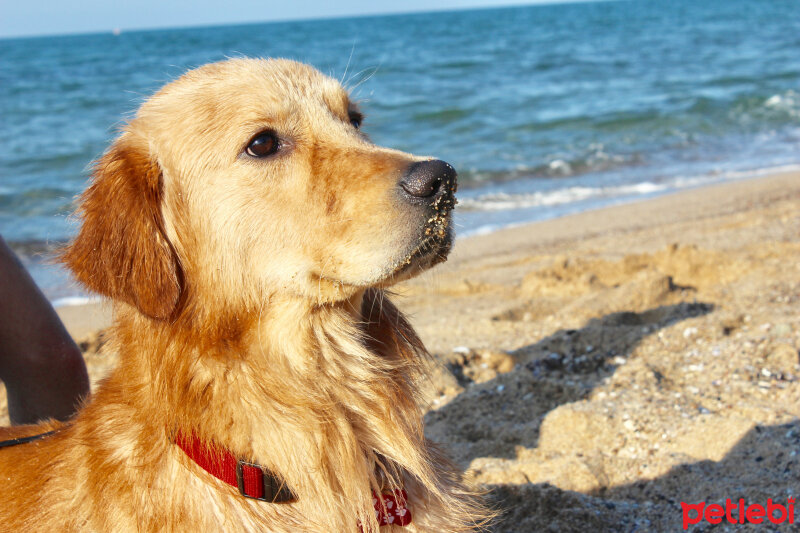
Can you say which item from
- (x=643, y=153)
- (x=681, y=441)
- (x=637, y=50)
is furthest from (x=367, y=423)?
(x=637, y=50)

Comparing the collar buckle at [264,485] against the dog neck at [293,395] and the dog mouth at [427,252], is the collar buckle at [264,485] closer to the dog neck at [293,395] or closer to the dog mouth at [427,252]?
the dog neck at [293,395]

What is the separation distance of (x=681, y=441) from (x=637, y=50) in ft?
97.5

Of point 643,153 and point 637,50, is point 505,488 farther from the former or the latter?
point 637,50

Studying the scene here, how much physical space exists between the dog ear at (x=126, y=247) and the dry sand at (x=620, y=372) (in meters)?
1.29

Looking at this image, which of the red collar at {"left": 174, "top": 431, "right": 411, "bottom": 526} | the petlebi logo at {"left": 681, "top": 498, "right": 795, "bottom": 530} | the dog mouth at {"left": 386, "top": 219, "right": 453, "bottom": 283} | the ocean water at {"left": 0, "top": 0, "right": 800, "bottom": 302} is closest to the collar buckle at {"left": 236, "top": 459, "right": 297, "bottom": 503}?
the red collar at {"left": 174, "top": 431, "right": 411, "bottom": 526}

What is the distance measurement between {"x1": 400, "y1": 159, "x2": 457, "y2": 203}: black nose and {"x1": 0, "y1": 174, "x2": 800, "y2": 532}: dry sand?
1016mm

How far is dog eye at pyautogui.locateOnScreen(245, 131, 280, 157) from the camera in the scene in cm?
252

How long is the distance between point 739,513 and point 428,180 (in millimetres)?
2123

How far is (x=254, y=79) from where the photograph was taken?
8.69 ft

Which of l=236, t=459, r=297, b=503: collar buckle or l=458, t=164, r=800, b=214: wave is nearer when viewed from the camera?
l=236, t=459, r=297, b=503: collar buckle

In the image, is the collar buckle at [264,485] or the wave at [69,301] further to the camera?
the wave at [69,301]

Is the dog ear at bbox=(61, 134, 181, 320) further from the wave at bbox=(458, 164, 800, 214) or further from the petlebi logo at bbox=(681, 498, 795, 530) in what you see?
the wave at bbox=(458, 164, 800, 214)

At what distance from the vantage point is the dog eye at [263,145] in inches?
99.0

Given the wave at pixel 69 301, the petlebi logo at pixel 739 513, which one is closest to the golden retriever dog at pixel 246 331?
the petlebi logo at pixel 739 513
